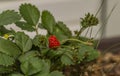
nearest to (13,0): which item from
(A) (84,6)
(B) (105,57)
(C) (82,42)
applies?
(A) (84,6)

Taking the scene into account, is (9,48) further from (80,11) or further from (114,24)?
(114,24)

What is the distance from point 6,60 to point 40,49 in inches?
5.0

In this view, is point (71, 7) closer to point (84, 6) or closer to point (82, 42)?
point (84, 6)

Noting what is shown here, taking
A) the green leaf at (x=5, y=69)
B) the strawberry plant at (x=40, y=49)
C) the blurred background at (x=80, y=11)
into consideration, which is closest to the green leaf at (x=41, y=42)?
the strawberry plant at (x=40, y=49)

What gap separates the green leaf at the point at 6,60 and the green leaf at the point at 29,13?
180 mm

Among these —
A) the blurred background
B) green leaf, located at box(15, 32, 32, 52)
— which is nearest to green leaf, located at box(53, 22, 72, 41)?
green leaf, located at box(15, 32, 32, 52)

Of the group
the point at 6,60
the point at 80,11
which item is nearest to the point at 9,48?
the point at 6,60

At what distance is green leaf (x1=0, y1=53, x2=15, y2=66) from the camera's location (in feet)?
3.12

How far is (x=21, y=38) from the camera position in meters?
1.03

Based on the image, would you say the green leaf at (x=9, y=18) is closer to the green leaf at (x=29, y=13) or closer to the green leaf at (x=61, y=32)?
the green leaf at (x=29, y=13)

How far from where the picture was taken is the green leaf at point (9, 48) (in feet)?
3.23

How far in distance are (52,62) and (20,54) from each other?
113 mm

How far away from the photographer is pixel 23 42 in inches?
40.2

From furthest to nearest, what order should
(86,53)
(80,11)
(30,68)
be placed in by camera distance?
(80,11), (86,53), (30,68)
